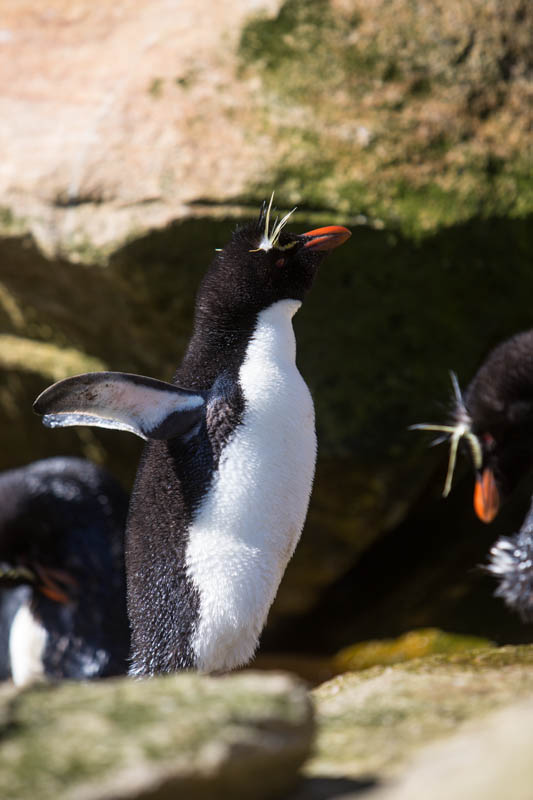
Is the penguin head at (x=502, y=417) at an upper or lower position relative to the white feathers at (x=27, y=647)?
upper

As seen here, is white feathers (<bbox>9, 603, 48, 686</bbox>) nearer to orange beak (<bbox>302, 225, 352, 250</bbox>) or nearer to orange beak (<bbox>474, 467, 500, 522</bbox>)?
orange beak (<bbox>474, 467, 500, 522</bbox>)

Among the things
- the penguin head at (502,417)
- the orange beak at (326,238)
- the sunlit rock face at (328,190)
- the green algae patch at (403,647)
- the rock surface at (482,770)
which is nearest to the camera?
the rock surface at (482,770)

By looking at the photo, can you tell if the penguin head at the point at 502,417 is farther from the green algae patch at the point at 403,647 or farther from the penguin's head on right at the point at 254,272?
the penguin's head on right at the point at 254,272

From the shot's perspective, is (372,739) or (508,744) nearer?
(508,744)

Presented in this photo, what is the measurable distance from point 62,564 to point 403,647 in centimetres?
146

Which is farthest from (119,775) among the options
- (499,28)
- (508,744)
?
(499,28)

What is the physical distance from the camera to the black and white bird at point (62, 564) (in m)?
3.45

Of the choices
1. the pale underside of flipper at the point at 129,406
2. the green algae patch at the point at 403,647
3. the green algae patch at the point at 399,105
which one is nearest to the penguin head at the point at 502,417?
the green algae patch at the point at 399,105

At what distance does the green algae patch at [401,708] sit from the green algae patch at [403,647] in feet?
5.09

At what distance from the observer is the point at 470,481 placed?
14.4 feet

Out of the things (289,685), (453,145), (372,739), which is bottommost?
(372,739)

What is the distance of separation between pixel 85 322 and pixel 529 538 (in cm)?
200

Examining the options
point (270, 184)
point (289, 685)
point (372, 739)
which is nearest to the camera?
point (289, 685)

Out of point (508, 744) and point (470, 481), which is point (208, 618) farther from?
point (470, 481)
